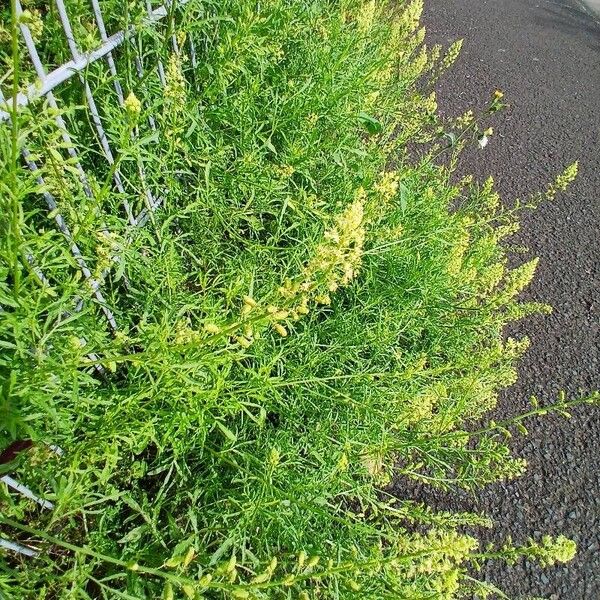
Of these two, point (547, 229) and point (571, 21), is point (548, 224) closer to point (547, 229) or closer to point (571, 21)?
point (547, 229)

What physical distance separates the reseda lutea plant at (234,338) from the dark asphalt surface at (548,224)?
261mm

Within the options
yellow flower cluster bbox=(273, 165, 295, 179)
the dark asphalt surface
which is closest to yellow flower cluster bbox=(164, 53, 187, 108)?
yellow flower cluster bbox=(273, 165, 295, 179)

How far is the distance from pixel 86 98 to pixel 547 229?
4.17 meters

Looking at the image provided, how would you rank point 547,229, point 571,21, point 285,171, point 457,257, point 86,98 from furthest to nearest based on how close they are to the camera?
point 571,21 → point 547,229 → point 457,257 → point 285,171 → point 86,98

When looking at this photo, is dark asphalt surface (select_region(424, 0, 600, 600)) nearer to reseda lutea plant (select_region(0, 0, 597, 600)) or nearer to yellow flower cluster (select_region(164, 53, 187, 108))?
reseda lutea plant (select_region(0, 0, 597, 600))

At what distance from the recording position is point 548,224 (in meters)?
4.91

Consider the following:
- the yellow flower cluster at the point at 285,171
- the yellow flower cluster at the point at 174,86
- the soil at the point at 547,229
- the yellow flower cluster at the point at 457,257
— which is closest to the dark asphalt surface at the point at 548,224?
the soil at the point at 547,229

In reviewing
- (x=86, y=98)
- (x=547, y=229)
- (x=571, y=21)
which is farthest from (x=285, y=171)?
(x=571, y=21)

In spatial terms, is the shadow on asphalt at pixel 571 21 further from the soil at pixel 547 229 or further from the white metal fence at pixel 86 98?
the white metal fence at pixel 86 98

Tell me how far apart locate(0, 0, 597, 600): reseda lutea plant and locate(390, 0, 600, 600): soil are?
0.24 meters

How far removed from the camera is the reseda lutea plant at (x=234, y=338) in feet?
5.19

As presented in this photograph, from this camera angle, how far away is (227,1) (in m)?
2.52

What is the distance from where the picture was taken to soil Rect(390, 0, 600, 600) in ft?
9.30

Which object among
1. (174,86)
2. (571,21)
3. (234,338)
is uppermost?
(571,21)
